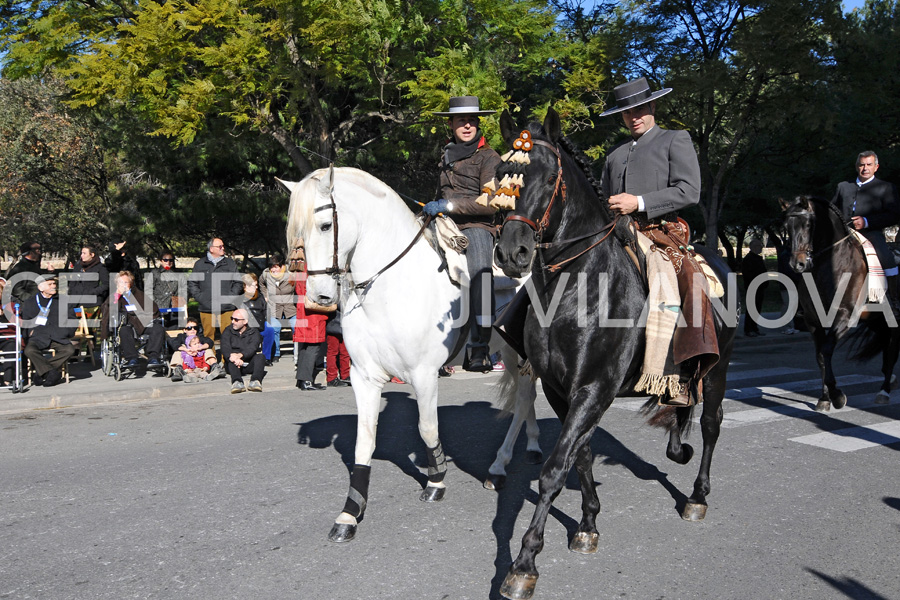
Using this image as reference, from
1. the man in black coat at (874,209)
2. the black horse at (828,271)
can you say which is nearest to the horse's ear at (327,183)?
the black horse at (828,271)

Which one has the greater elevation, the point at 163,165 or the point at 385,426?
the point at 163,165

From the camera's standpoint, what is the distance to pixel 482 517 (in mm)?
5336

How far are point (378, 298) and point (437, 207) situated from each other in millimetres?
899

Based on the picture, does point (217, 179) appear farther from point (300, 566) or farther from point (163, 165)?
point (300, 566)

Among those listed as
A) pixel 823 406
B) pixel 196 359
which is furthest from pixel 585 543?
pixel 196 359

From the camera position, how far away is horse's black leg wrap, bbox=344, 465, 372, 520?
198 inches

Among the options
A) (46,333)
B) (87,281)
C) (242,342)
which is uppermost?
(87,281)

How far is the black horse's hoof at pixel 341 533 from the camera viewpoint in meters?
4.86

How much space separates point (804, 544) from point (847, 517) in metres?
0.72

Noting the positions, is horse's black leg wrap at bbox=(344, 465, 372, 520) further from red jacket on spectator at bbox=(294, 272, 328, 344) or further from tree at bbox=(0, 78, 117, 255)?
tree at bbox=(0, 78, 117, 255)

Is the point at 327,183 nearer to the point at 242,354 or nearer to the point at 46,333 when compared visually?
the point at 242,354

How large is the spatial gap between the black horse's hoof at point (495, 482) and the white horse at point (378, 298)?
424 millimetres

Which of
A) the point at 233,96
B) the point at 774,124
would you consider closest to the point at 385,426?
the point at 233,96

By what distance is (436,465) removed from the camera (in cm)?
571
